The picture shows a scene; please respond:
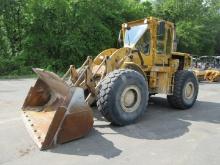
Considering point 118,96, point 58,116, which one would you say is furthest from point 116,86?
point 58,116

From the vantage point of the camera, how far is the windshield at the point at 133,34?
8477mm

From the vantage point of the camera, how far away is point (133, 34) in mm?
8766

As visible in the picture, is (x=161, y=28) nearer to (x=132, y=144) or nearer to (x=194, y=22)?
(x=132, y=144)

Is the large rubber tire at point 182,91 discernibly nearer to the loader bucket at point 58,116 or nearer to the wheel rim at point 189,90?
the wheel rim at point 189,90

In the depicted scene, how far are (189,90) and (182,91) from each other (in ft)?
1.64

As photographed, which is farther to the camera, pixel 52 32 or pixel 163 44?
pixel 52 32

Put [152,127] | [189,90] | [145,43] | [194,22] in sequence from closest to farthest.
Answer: [152,127]
[145,43]
[189,90]
[194,22]

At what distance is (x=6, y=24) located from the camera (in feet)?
73.5

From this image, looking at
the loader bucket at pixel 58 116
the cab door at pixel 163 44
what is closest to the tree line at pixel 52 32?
the cab door at pixel 163 44

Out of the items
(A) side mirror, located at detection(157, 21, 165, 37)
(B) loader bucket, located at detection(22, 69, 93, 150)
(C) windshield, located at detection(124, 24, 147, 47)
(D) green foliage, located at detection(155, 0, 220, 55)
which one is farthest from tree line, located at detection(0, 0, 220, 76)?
(B) loader bucket, located at detection(22, 69, 93, 150)

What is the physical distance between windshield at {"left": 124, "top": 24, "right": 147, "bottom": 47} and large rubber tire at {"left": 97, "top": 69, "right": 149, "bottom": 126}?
1.67m

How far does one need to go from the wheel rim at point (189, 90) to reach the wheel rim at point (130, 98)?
240 centimetres

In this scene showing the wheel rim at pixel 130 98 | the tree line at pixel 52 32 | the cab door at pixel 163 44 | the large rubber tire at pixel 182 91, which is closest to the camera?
the wheel rim at pixel 130 98

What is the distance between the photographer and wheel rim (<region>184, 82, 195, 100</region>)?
362 inches
